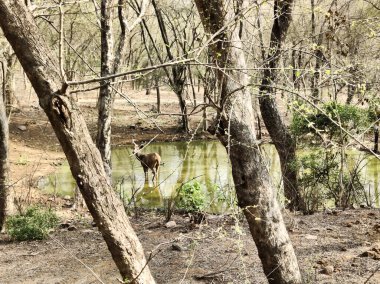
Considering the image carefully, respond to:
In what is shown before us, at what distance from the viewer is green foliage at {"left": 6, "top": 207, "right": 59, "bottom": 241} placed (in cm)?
749

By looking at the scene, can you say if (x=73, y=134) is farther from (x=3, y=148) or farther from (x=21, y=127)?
(x=21, y=127)

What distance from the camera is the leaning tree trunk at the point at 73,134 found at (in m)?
2.91

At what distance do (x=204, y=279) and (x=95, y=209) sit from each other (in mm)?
2774

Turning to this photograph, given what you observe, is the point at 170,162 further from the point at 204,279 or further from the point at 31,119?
the point at 204,279

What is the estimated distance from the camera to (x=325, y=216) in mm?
8133

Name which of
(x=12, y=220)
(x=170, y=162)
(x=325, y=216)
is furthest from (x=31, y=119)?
(x=325, y=216)

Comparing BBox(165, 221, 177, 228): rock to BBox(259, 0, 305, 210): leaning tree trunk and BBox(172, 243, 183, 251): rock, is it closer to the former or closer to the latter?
BBox(172, 243, 183, 251): rock

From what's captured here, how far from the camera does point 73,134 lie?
3.08m

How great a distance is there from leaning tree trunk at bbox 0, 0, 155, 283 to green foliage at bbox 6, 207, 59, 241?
4577 millimetres

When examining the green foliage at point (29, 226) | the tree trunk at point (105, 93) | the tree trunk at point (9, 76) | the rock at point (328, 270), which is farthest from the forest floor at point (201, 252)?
the tree trunk at point (9, 76)

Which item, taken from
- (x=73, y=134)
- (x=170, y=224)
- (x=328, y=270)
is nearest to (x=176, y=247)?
(x=170, y=224)

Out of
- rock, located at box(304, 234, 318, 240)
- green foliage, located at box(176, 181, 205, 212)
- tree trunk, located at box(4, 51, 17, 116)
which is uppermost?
tree trunk, located at box(4, 51, 17, 116)

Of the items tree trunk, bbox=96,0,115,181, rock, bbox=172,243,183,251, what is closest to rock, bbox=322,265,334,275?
rock, bbox=172,243,183,251

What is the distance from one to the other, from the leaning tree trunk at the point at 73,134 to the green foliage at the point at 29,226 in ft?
15.0
